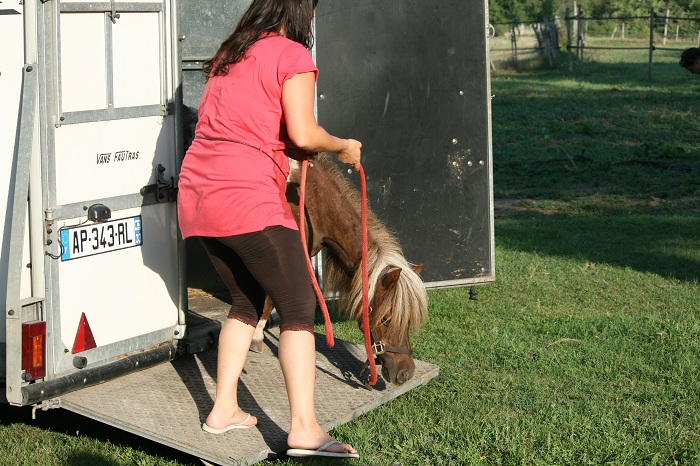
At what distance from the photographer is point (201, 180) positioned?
370 cm

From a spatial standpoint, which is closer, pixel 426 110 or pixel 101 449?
pixel 101 449

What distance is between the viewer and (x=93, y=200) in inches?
159

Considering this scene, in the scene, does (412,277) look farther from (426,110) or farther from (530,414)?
(426,110)

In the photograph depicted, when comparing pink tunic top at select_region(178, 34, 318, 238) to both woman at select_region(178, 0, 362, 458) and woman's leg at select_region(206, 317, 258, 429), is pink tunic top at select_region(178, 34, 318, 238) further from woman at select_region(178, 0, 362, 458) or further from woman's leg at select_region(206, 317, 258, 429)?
woman's leg at select_region(206, 317, 258, 429)

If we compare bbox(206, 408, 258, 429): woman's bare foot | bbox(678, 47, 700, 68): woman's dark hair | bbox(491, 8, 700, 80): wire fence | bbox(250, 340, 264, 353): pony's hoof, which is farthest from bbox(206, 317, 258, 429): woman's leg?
bbox(491, 8, 700, 80): wire fence

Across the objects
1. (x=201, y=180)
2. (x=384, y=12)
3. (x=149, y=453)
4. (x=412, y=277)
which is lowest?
(x=149, y=453)

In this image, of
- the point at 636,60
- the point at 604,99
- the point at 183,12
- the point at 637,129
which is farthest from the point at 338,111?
the point at 636,60

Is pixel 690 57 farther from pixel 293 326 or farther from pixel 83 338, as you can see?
pixel 83 338

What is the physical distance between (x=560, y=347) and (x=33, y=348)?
3111 millimetres

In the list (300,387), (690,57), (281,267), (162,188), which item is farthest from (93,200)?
(690,57)

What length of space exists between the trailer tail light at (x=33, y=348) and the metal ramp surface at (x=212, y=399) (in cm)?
24

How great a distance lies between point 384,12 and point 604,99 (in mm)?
13889

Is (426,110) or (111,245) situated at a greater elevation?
(426,110)

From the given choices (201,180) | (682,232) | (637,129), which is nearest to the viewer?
(201,180)
